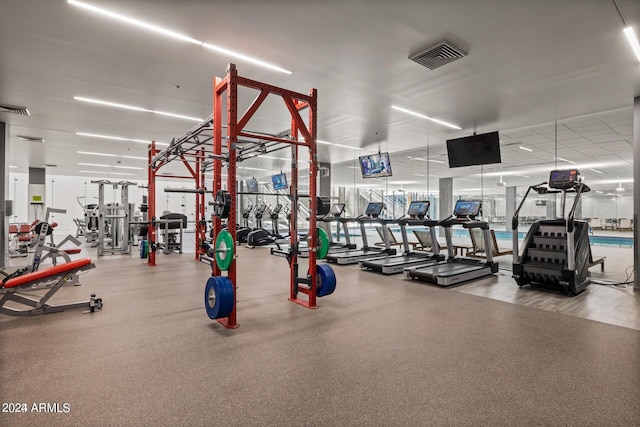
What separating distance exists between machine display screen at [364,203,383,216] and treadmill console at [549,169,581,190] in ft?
13.0

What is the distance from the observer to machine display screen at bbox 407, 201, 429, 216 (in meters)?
7.33

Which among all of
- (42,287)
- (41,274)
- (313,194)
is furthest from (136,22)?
(42,287)

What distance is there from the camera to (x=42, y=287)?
381 cm

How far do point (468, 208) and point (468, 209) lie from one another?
0.09 feet

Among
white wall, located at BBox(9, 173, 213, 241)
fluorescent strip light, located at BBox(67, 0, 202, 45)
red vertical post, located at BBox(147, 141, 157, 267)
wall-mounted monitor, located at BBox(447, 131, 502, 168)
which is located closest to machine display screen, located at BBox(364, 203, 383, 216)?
wall-mounted monitor, located at BBox(447, 131, 502, 168)

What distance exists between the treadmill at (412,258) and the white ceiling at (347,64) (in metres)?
1.98

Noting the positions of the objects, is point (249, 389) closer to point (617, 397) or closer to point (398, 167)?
point (617, 397)

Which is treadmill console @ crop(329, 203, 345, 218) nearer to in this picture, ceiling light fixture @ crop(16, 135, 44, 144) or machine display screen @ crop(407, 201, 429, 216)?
machine display screen @ crop(407, 201, 429, 216)

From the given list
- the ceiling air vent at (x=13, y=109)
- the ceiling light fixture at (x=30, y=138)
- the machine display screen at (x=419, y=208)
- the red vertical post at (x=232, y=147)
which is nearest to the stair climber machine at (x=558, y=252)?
the machine display screen at (x=419, y=208)

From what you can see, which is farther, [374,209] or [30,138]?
[374,209]

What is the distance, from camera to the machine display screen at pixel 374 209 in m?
8.69

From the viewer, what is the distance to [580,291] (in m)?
5.05

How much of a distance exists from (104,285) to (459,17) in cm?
631

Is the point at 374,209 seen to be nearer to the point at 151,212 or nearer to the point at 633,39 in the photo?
the point at 151,212
